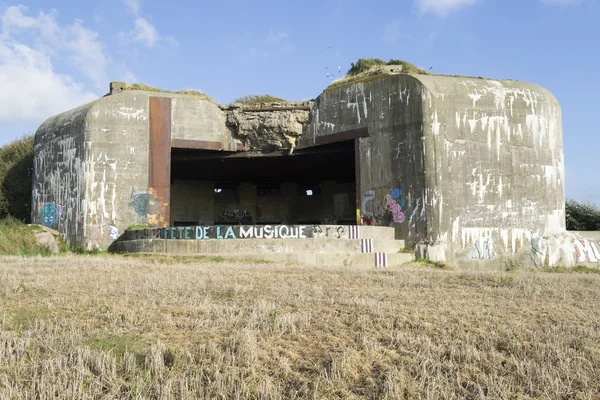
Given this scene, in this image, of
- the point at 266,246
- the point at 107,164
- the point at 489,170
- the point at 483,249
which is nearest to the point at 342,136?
the point at 489,170

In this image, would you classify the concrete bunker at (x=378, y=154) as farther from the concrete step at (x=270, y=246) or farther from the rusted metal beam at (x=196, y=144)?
the concrete step at (x=270, y=246)

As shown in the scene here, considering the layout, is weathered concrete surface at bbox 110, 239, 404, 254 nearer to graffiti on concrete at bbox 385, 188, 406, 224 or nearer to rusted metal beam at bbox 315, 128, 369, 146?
graffiti on concrete at bbox 385, 188, 406, 224

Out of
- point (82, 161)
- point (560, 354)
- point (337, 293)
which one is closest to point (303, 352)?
point (560, 354)

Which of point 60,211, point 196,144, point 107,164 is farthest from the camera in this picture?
point 196,144

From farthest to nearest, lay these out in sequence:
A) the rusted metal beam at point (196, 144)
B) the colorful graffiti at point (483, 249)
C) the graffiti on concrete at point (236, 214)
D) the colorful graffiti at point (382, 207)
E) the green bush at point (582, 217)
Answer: the graffiti on concrete at point (236, 214) → the green bush at point (582, 217) → the rusted metal beam at point (196, 144) → the colorful graffiti at point (382, 207) → the colorful graffiti at point (483, 249)

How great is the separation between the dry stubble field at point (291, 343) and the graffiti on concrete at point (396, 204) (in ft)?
34.0

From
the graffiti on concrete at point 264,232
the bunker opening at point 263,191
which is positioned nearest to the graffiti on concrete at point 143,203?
the graffiti on concrete at point 264,232

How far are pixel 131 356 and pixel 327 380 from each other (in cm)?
168

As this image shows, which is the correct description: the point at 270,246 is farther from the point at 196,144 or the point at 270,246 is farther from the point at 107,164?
the point at 107,164

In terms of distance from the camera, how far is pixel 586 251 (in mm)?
19766

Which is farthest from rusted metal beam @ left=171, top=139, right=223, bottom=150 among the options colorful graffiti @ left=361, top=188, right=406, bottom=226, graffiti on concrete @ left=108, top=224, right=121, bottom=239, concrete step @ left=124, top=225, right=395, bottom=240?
colorful graffiti @ left=361, top=188, right=406, bottom=226

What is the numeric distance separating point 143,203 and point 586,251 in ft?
56.7

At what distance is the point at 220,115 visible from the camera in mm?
23141

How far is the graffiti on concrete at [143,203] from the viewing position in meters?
20.9
